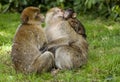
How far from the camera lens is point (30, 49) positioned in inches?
287

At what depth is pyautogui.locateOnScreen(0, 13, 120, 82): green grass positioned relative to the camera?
7191 mm

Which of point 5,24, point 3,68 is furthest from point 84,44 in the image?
point 5,24

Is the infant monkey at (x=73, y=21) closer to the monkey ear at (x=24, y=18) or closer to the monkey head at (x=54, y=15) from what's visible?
the monkey head at (x=54, y=15)

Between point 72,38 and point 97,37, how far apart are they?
218 cm

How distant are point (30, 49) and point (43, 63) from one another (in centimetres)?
33

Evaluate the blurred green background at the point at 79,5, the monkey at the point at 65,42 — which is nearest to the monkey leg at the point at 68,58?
the monkey at the point at 65,42

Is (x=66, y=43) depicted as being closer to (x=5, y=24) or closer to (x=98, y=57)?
(x=98, y=57)

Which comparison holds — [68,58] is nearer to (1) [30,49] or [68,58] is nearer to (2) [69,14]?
(1) [30,49]

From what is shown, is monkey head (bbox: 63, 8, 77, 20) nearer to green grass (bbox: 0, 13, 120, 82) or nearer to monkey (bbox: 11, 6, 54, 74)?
monkey (bbox: 11, 6, 54, 74)

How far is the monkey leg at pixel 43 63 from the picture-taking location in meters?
7.24

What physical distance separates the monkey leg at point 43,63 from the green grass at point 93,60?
4.0 inches

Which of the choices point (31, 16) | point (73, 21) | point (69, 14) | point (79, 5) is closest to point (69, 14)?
point (69, 14)

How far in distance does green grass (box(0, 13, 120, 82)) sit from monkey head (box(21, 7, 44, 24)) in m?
0.93

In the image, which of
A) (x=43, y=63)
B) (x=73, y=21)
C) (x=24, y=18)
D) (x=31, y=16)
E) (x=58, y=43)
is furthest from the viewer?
(x=73, y=21)
